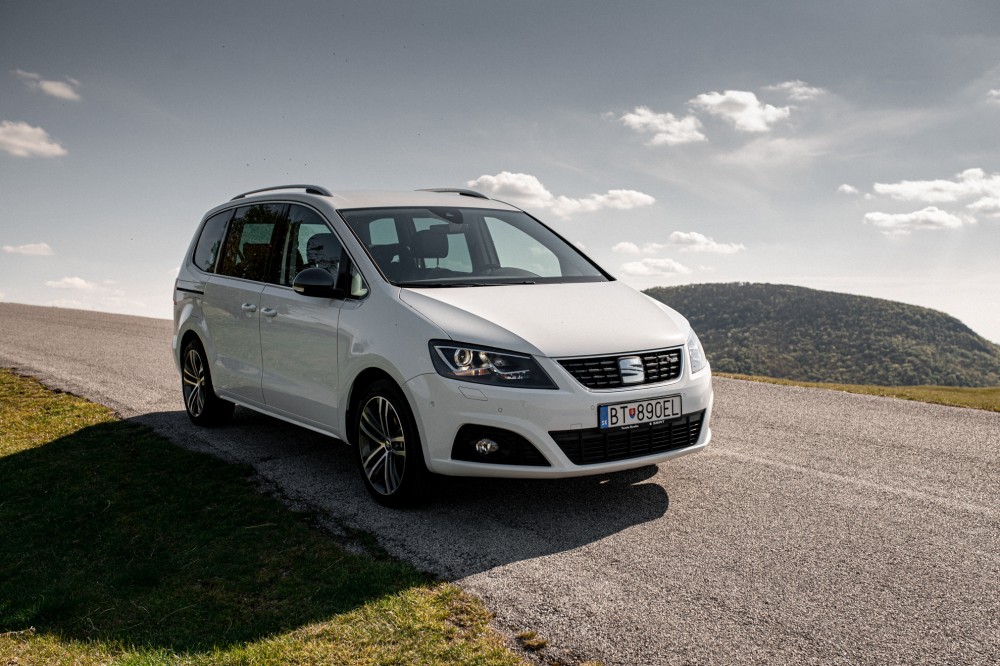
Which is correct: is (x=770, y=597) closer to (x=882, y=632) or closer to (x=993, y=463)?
(x=882, y=632)

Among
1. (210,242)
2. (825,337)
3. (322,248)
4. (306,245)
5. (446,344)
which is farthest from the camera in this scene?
(825,337)

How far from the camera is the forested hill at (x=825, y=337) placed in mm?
104625

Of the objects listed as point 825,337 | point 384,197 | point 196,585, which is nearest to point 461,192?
point 384,197

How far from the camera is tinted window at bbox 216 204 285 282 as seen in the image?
6.38m

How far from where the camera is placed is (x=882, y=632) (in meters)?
3.33

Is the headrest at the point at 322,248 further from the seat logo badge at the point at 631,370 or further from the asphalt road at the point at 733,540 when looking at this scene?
the seat logo badge at the point at 631,370

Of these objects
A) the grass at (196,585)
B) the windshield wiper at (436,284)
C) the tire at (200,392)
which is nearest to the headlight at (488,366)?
the windshield wiper at (436,284)

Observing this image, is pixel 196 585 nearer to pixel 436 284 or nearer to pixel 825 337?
pixel 436 284

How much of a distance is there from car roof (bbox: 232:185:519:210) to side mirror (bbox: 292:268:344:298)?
0.70m

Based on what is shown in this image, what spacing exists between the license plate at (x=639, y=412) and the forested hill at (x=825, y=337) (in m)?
95.1

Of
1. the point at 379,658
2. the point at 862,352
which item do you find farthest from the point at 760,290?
the point at 379,658

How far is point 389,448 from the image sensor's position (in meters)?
4.97

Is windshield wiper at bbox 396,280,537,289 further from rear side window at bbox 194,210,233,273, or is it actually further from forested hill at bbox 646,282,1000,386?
forested hill at bbox 646,282,1000,386

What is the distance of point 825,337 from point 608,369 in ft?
383
